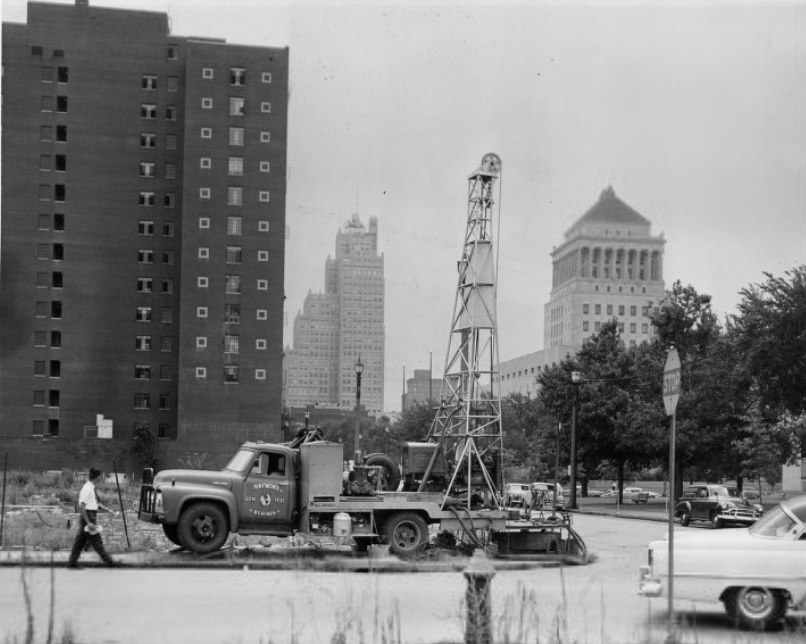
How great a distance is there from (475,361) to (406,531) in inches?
200

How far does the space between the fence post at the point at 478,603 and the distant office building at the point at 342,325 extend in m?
137

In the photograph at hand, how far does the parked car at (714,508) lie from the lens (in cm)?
4125

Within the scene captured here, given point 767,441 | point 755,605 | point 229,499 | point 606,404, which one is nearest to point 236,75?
point 606,404

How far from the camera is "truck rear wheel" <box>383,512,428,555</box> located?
2342 cm

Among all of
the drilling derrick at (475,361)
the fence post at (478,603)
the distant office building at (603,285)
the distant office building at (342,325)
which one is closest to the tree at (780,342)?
the drilling derrick at (475,361)

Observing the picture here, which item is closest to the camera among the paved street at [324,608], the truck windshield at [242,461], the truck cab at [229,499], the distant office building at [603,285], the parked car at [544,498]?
the paved street at [324,608]

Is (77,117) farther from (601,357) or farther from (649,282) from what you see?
(649,282)

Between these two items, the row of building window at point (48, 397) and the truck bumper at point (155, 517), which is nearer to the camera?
the truck bumper at point (155, 517)

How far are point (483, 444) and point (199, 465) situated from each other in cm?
7370

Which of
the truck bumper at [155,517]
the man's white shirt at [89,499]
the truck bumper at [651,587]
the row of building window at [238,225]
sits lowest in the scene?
the truck bumper at [155,517]

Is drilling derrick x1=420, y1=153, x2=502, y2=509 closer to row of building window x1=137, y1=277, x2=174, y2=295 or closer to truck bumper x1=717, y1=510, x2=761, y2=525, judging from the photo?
truck bumper x1=717, y1=510, x2=761, y2=525

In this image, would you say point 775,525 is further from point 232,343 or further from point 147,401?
point 147,401

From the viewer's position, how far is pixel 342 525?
22766 millimetres

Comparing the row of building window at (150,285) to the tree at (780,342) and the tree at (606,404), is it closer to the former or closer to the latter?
the tree at (606,404)
